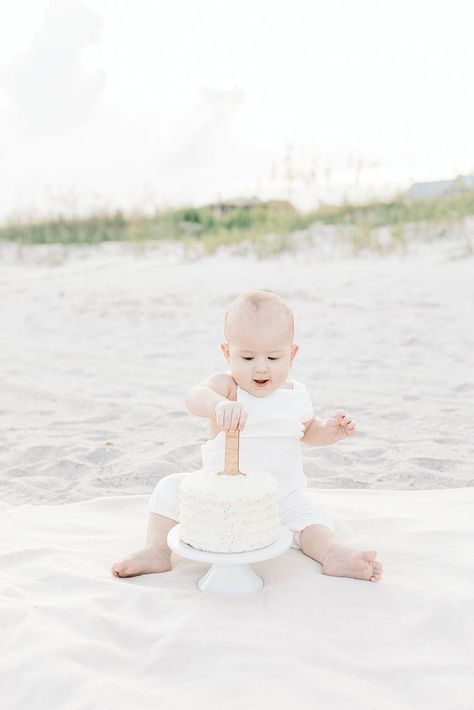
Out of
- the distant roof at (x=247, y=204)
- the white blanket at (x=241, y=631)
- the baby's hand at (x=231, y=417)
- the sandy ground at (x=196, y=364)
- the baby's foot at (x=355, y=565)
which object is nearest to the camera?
the white blanket at (x=241, y=631)

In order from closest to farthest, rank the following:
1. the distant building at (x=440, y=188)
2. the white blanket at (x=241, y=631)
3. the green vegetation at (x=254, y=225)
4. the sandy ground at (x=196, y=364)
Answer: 1. the white blanket at (x=241, y=631)
2. the sandy ground at (x=196, y=364)
3. the green vegetation at (x=254, y=225)
4. the distant building at (x=440, y=188)

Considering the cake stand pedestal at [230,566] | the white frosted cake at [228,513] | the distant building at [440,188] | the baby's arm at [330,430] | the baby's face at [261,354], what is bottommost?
the cake stand pedestal at [230,566]

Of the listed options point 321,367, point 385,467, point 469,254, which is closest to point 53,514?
point 385,467

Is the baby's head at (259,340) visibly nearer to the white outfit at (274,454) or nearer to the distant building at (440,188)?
the white outfit at (274,454)

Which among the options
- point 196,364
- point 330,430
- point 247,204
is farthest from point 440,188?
point 330,430

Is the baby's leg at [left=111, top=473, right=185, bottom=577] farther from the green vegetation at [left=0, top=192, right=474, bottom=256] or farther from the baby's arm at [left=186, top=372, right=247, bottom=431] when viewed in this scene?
the green vegetation at [left=0, top=192, right=474, bottom=256]

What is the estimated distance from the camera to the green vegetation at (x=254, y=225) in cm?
836

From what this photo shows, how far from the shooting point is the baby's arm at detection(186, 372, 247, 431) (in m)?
1.92

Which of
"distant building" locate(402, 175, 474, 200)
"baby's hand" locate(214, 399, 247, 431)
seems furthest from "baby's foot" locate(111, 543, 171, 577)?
"distant building" locate(402, 175, 474, 200)

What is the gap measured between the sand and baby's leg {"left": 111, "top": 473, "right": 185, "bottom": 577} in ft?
0.10

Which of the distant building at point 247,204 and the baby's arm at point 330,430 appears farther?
the distant building at point 247,204

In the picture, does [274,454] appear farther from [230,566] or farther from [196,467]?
[196,467]

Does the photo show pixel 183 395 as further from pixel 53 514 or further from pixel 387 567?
pixel 387 567

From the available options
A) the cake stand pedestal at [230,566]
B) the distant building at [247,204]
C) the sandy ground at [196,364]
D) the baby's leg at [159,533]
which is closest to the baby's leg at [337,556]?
the cake stand pedestal at [230,566]
